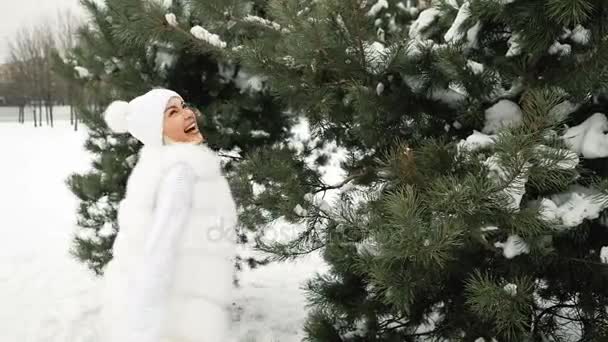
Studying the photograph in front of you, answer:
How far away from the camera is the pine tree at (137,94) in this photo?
3.14 meters

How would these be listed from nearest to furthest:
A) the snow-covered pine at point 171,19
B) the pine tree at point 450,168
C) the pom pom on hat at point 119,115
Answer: the pine tree at point 450,168
the pom pom on hat at point 119,115
the snow-covered pine at point 171,19

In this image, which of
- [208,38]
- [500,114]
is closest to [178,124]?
[208,38]

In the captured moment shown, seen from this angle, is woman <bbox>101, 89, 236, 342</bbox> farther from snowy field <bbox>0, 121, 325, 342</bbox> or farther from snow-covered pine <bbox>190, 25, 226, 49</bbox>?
snowy field <bbox>0, 121, 325, 342</bbox>

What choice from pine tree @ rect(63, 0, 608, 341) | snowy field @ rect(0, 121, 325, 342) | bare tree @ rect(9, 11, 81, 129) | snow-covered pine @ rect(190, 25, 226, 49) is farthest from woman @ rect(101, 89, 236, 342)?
bare tree @ rect(9, 11, 81, 129)

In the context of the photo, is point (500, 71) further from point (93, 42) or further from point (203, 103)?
point (93, 42)

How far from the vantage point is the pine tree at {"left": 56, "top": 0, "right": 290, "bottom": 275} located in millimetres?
3139

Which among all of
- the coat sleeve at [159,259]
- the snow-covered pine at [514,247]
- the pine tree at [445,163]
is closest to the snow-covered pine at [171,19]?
the pine tree at [445,163]

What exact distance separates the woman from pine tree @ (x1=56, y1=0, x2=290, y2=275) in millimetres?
1057

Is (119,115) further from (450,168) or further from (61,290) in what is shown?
(61,290)

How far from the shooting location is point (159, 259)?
1669 millimetres

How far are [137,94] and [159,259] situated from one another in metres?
1.77

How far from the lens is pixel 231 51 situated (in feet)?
7.43

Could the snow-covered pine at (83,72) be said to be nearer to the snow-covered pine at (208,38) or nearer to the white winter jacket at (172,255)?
the snow-covered pine at (208,38)

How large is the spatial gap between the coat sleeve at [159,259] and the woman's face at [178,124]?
198 mm
